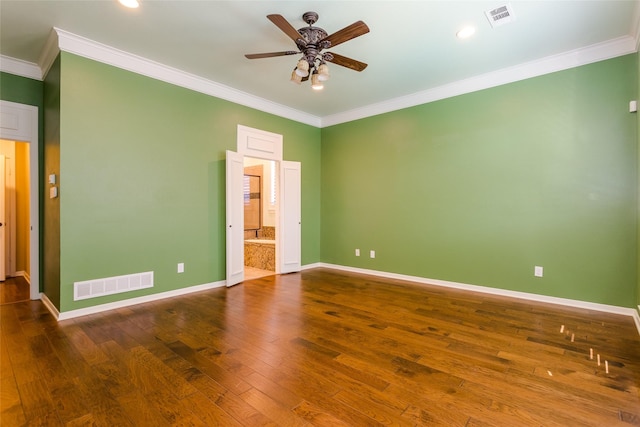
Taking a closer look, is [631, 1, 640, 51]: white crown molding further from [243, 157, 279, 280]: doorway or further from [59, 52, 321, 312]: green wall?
[243, 157, 279, 280]: doorway

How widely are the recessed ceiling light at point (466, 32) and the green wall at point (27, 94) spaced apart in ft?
16.6

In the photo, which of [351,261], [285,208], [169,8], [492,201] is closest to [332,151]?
[285,208]

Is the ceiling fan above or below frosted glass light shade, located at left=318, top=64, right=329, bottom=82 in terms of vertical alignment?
above

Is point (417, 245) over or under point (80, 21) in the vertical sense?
under

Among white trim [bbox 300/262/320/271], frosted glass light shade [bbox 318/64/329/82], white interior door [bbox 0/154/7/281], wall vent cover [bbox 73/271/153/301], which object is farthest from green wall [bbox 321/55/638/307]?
white interior door [bbox 0/154/7/281]

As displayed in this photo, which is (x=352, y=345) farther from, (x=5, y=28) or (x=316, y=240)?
(x=5, y=28)

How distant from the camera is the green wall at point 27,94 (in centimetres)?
357

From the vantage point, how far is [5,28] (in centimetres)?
302

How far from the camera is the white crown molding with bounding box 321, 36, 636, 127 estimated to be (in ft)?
10.9

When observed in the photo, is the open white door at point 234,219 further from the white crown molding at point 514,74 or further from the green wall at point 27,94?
the white crown molding at point 514,74

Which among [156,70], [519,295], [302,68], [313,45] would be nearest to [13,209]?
[156,70]

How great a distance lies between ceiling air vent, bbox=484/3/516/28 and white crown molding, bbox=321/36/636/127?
120 cm

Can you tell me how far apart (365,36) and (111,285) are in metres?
4.00

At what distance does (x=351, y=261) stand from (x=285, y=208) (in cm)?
161
